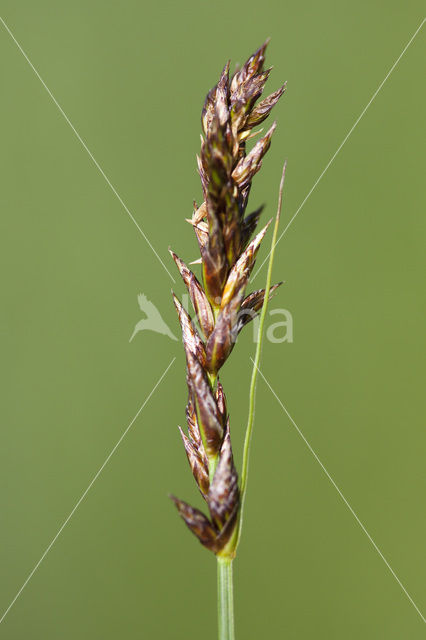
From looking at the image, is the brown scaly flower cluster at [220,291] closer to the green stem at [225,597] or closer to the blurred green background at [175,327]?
the green stem at [225,597]

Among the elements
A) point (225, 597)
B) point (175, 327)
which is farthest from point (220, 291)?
point (175, 327)

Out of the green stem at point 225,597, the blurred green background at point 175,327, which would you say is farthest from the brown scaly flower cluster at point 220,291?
the blurred green background at point 175,327

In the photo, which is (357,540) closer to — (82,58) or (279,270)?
(279,270)

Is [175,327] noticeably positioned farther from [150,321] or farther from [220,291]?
[220,291]

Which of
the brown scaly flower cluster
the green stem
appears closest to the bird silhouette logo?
the brown scaly flower cluster

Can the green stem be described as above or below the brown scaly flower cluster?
below

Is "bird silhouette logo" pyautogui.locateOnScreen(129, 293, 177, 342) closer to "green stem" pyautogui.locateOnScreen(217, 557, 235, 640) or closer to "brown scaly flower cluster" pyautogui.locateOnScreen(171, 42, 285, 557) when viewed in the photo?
"brown scaly flower cluster" pyautogui.locateOnScreen(171, 42, 285, 557)

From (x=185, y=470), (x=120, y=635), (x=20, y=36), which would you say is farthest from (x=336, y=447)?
(x=20, y=36)

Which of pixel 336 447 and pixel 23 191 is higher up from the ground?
pixel 23 191
